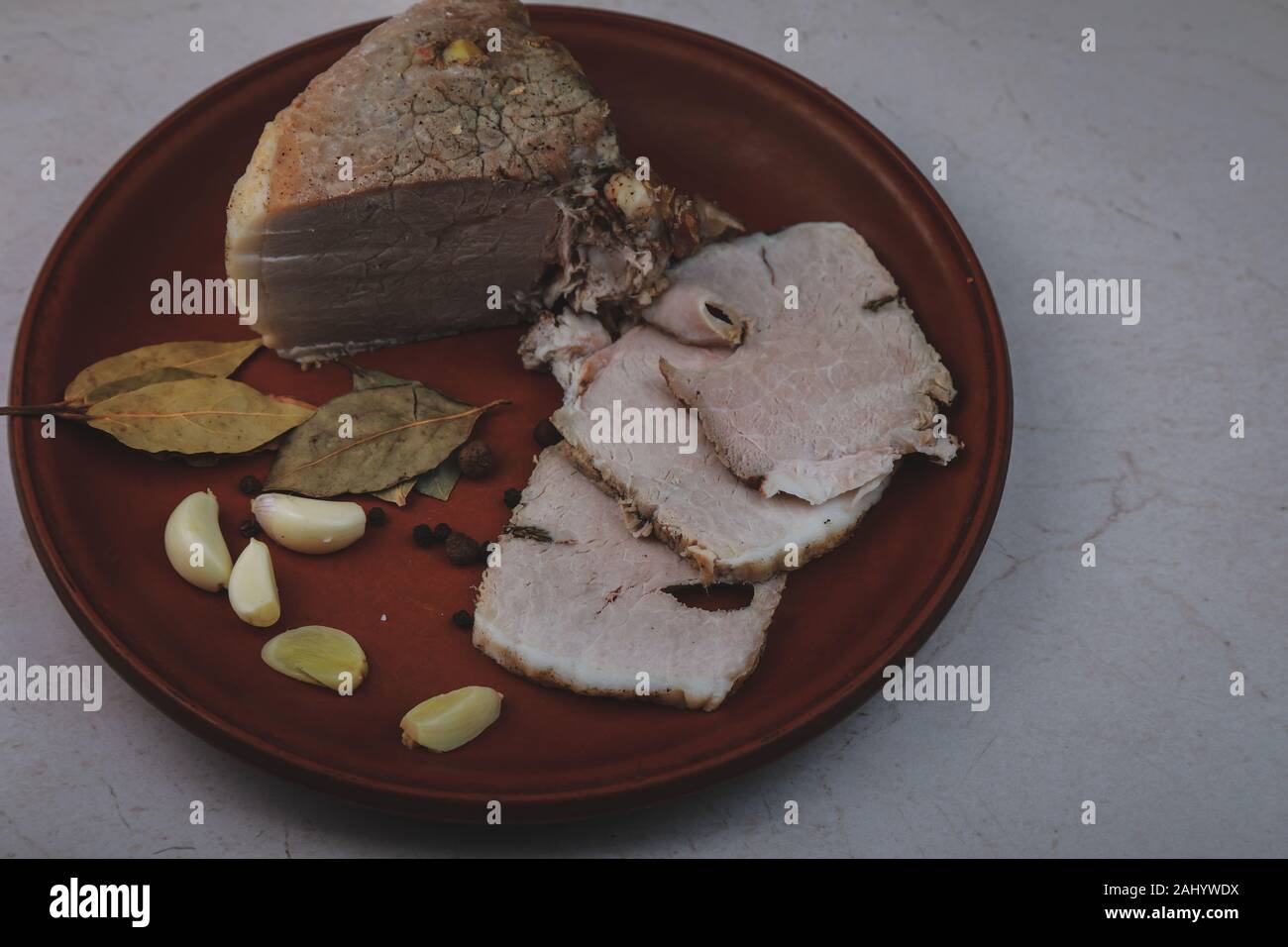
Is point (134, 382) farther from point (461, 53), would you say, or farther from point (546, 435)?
point (461, 53)

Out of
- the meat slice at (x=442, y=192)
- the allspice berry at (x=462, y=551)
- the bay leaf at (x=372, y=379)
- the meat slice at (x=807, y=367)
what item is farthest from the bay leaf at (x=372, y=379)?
the meat slice at (x=807, y=367)

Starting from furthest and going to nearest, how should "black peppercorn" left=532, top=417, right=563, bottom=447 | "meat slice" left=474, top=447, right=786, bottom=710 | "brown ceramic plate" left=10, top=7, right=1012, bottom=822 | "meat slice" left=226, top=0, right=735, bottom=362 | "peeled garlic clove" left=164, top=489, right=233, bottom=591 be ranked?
1. "black peppercorn" left=532, top=417, right=563, bottom=447
2. "meat slice" left=226, top=0, right=735, bottom=362
3. "peeled garlic clove" left=164, top=489, right=233, bottom=591
4. "meat slice" left=474, top=447, right=786, bottom=710
5. "brown ceramic plate" left=10, top=7, right=1012, bottom=822

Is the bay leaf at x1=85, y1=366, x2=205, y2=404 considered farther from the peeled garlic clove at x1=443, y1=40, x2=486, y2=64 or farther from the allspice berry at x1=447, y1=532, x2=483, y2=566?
the peeled garlic clove at x1=443, y1=40, x2=486, y2=64

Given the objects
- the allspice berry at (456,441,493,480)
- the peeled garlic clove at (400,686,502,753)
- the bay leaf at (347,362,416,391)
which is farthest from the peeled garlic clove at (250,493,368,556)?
the peeled garlic clove at (400,686,502,753)

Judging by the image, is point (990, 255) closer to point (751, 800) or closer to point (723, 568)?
Result: point (723, 568)

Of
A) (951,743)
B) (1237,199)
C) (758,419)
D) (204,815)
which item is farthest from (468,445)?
(1237,199)
